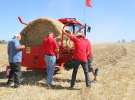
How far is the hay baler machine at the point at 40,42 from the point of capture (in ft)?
53.9

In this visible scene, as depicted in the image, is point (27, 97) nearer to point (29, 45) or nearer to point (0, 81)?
point (0, 81)

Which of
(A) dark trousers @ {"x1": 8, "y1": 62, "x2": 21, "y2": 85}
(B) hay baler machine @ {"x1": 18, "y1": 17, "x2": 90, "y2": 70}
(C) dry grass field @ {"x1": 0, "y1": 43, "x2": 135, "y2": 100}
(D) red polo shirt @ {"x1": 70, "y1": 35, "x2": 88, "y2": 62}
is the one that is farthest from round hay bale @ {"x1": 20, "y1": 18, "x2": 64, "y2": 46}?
(A) dark trousers @ {"x1": 8, "y1": 62, "x2": 21, "y2": 85}

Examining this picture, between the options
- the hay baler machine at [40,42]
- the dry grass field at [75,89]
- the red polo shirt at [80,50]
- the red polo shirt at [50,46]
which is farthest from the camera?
the hay baler machine at [40,42]

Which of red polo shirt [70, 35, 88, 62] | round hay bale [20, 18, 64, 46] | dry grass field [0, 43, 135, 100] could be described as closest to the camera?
dry grass field [0, 43, 135, 100]

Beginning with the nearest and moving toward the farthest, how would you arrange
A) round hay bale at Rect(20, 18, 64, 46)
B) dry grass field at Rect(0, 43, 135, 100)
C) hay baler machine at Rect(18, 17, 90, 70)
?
dry grass field at Rect(0, 43, 135, 100), hay baler machine at Rect(18, 17, 90, 70), round hay bale at Rect(20, 18, 64, 46)

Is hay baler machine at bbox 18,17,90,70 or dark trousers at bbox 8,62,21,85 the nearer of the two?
dark trousers at bbox 8,62,21,85

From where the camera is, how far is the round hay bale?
55.6 feet

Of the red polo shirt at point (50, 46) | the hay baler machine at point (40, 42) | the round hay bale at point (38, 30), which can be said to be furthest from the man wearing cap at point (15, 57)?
the round hay bale at point (38, 30)

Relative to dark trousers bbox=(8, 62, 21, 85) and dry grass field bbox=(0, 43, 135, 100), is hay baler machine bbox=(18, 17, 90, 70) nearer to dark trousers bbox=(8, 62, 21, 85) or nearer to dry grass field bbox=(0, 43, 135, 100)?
dry grass field bbox=(0, 43, 135, 100)

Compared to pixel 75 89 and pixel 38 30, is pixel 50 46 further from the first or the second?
pixel 38 30

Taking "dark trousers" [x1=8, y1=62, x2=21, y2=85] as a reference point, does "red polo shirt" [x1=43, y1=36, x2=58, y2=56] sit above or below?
above

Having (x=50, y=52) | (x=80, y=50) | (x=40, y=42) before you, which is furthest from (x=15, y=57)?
(x=40, y=42)

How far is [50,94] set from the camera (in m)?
12.5

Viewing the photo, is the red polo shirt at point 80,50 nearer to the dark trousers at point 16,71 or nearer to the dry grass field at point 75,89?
the dry grass field at point 75,89
